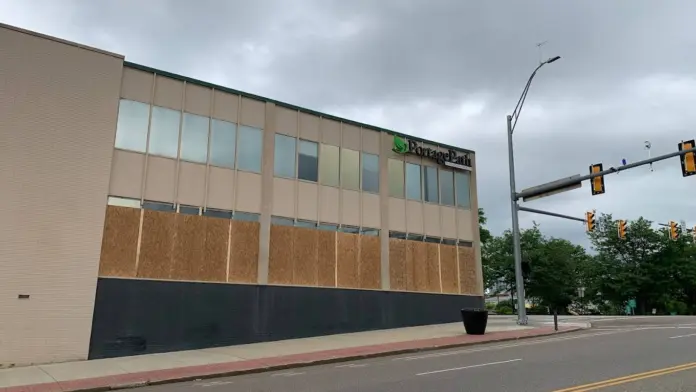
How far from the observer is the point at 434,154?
1064 inches

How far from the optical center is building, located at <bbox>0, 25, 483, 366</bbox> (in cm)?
1652

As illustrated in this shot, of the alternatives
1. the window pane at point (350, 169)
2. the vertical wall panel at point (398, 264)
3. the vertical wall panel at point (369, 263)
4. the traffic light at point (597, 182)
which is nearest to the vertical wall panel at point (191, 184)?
the window pane at point (350, 169)

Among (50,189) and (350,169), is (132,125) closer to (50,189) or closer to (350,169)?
(50,189)

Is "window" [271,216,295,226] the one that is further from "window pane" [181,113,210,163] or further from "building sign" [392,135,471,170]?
"building sign" [392,135,471,170]

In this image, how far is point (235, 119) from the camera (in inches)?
833

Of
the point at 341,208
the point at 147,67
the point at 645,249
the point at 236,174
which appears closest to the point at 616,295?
the point at 645,249

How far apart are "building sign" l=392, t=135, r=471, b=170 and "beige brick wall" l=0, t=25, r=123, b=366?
12898mm

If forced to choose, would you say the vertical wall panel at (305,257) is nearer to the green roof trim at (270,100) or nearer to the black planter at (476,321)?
the green roof trim at (270,100)

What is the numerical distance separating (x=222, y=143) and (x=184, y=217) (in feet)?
11.0

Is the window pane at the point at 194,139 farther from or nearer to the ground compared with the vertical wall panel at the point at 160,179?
farther from the ground

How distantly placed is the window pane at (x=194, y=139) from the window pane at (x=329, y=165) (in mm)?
5252

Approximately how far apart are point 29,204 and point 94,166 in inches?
88.2

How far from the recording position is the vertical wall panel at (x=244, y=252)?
65.4 feet

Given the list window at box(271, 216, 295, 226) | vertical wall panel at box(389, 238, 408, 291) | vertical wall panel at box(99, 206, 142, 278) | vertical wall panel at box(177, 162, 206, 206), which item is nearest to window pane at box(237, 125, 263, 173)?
vertical wall panel at box(177, 162, 206, 206)
